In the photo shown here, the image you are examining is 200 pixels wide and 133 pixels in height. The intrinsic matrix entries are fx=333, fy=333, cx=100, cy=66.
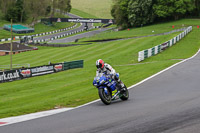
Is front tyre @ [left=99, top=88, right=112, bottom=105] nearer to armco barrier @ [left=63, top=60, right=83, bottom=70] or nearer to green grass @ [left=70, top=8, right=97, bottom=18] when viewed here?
armco barrier @ [left=63, top=60, right=83, bottom=70]

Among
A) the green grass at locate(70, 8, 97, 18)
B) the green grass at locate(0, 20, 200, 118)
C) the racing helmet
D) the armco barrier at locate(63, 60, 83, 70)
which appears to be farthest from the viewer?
the green grass at locate(70, 8, 97, 18)

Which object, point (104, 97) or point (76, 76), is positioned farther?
point (76, 76)

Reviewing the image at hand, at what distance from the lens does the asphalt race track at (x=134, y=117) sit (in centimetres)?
905

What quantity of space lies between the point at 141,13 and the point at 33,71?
74.9 metres

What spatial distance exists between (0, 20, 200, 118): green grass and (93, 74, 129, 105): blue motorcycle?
63.7 inches

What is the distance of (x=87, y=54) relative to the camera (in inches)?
2148

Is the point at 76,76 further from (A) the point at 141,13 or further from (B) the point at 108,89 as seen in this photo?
(A) the point at 141,13

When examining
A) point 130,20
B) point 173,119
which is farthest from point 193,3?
point 173,119

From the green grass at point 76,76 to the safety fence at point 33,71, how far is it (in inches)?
53.7

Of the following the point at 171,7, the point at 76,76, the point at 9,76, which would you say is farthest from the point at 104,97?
the point at 171,7

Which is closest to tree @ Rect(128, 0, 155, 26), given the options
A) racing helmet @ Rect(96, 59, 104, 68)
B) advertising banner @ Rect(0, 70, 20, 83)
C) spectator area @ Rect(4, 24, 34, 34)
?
spectator area @ Rect(4, 24, 34, 34)

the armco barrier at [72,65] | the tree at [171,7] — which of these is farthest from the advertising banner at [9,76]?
the tree at [171,7]

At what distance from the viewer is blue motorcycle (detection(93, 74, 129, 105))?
13.5 meters

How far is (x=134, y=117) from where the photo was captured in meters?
10.4
